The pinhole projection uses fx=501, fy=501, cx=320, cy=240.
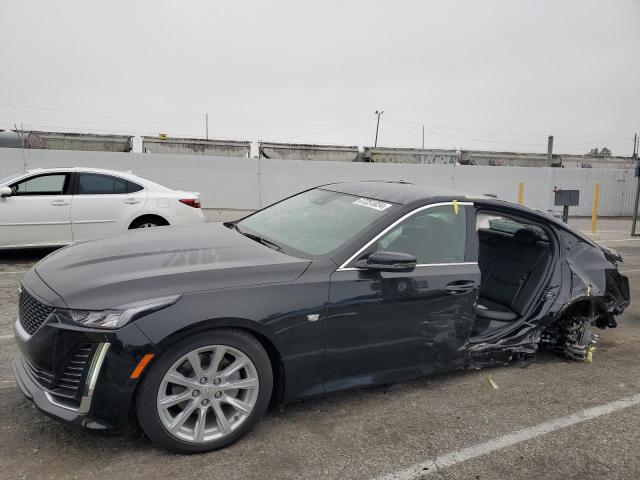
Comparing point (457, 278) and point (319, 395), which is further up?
point (457, 278)

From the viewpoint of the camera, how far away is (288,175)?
19859 millimetres

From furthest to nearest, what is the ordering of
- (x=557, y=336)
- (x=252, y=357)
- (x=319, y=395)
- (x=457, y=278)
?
(x=557, y=336) < (x=457, y=278) < (x=319, y=395) < (x=252, y=357)

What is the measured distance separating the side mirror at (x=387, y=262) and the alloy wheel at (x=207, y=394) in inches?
36.3

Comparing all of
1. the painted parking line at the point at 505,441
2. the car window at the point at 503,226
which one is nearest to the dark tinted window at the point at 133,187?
the car window at the point at 503,226

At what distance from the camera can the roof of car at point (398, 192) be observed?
3.61 m

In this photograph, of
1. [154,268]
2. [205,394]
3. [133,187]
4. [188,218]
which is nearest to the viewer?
[205,394]

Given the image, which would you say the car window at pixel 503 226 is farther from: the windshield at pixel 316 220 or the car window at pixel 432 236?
the windshield at pixel 316 220

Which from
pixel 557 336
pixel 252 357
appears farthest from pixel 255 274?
pixel 557 336

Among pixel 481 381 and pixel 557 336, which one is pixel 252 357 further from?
pixel 557 336

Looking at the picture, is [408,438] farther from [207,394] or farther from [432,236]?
[432,236]

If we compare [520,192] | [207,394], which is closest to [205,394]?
[207,394]

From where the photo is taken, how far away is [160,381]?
2547 mm

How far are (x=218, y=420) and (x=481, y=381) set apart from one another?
210cm

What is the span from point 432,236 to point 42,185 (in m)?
6.37
